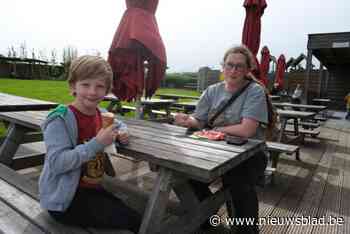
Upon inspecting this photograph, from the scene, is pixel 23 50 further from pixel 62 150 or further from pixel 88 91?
pixel 62 150

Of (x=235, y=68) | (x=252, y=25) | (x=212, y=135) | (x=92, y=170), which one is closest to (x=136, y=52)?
(x=235, y=68)

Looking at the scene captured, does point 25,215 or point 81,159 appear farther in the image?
point 25,215

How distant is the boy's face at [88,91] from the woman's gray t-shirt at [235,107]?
3.27 feet

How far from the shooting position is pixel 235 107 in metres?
1.93

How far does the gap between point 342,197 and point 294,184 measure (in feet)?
1.58

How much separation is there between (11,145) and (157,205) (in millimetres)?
1867

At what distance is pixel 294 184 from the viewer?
3037 millimetres

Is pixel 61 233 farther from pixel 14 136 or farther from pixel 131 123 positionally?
pixel 14 136

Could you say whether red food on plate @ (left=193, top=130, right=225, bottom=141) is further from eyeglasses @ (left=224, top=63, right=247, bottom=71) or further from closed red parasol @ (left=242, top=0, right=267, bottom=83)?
closed red parasol @ (left=242, top=0, right=267, bottom=83)

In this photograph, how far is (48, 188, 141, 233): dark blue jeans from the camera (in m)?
1.21

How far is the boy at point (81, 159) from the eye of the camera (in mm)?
1157

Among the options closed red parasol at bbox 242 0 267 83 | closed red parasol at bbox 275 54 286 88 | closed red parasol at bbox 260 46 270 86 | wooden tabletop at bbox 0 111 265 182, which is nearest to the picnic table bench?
wooden tabletop at bbox 0 111 265 182

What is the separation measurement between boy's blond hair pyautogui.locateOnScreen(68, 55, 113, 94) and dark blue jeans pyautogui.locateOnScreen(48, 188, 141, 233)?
1.87ft

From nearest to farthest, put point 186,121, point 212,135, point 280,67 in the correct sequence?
point 212,135 < point 186,121 < point 280,67
